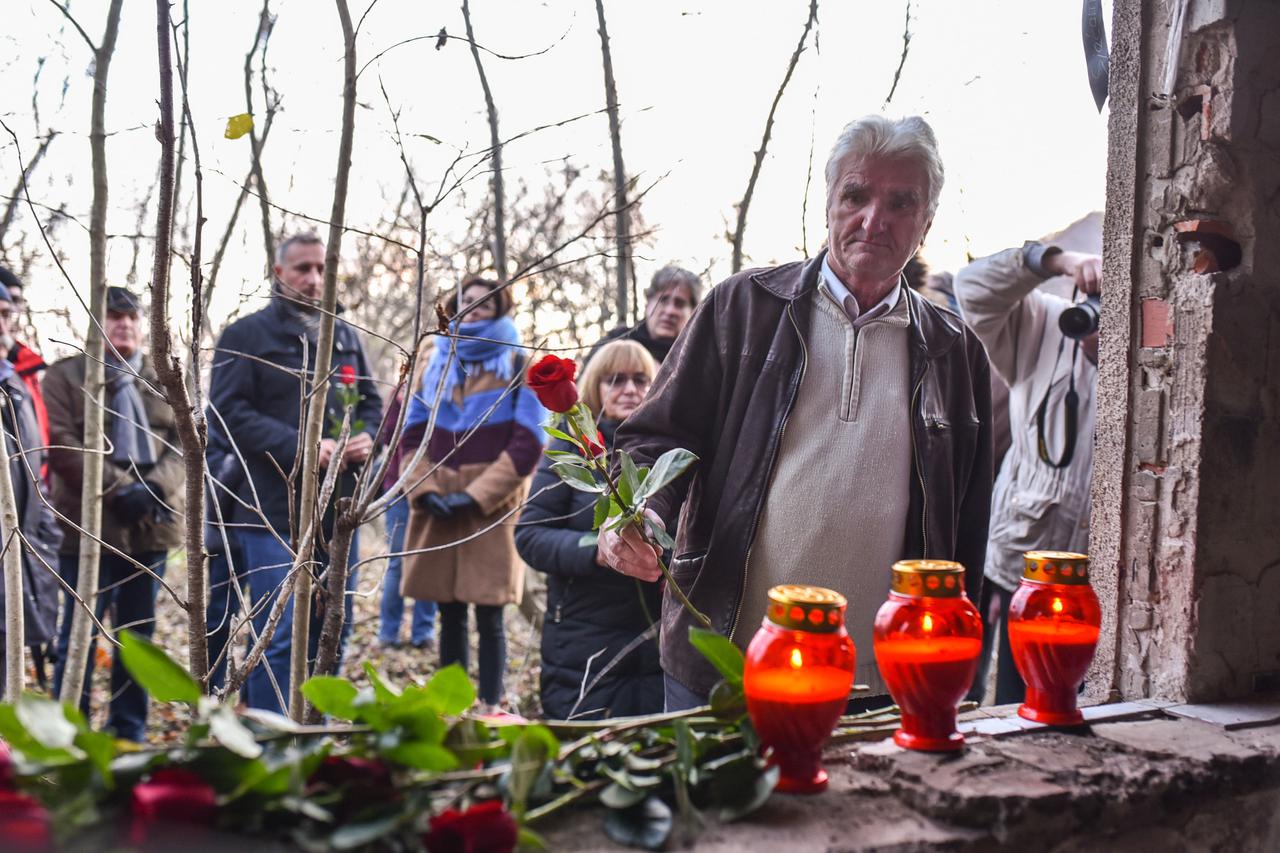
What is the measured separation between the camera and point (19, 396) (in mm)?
3016

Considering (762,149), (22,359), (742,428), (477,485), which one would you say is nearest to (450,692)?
(742,428)

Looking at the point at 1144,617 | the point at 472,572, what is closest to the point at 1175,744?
the point at 1144,617

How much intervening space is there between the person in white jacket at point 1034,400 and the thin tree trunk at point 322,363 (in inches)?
72.0

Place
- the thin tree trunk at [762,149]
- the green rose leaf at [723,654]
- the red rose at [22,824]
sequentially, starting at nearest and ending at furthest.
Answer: the red rose at [22,824]
the green rose leaf at [723,654]
the thin tree trunk at [762,149]

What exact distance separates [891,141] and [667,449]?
2.46 ft

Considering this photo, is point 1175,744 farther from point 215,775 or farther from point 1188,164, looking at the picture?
point 215,775

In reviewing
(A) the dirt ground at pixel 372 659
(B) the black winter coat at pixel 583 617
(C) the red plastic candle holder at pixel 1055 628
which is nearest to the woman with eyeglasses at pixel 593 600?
(B) the black winter coat at pixel 583 617

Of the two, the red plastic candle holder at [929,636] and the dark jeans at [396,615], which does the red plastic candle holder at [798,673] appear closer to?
the red plastic candle holder at [929,636]

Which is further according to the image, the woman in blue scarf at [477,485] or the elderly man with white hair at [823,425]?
the woman in blue scarf at [477,485]

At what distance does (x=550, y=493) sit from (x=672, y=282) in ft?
3.67

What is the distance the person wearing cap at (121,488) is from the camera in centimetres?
374

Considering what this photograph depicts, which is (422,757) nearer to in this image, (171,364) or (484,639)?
(171,364)

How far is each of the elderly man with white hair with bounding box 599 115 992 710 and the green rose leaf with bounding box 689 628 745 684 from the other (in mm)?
663

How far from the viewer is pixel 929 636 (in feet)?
4.31
